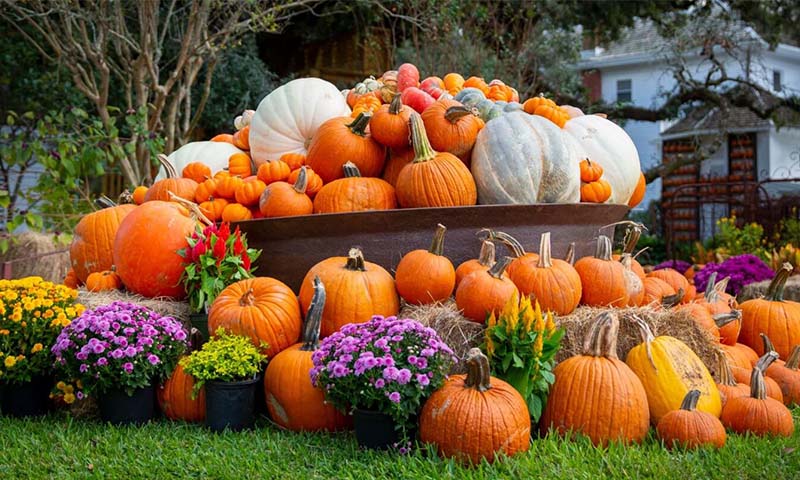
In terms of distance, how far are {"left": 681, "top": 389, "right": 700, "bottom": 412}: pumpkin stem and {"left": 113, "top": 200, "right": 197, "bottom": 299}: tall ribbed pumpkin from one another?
2.65 m

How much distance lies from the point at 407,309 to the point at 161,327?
121 centimetres

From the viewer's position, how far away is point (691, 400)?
3188 mm

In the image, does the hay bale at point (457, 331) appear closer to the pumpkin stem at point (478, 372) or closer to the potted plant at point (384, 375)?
the potted plant at point (384, 375)

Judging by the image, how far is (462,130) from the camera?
4.29 metres

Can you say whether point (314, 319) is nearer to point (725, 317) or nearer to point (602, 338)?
point (602, 338)

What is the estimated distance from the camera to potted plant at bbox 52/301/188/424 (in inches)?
136

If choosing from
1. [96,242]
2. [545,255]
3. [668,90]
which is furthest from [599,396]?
[668,90]

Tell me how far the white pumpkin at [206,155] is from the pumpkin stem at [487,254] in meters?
2.22

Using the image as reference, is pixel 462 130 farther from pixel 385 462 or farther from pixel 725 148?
pixel 725 148

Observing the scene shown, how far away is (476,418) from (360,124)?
213 centimetres

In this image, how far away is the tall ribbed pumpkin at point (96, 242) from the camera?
460 centimetres

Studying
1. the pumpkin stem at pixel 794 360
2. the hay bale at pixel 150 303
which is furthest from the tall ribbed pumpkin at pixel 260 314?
the pumpkin stem at pixel 794 360

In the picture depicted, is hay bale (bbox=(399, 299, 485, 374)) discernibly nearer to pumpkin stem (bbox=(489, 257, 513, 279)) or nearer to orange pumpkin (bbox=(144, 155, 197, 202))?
pumpkin stem (bbox=(489, 257, 513, 279))

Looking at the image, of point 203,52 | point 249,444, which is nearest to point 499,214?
point 249,444
